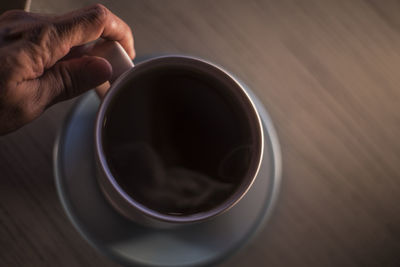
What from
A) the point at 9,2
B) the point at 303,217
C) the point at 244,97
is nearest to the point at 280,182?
the point at 303,217

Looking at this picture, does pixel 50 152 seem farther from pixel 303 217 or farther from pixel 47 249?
pixel 303 217

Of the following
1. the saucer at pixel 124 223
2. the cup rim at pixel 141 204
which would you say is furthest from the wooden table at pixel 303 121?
the cup rim at pixel 141 204

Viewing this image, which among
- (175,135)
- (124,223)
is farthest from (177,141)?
(124,223)

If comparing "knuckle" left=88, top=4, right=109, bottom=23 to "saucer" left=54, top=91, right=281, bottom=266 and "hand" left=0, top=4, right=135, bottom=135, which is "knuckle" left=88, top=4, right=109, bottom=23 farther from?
"saucer" left=54, top=91, right=281, bottom=266

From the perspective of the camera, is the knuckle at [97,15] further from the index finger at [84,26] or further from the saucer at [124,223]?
the saucer at [124,223]

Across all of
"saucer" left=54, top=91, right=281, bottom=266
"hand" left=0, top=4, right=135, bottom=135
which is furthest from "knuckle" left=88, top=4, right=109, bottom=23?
"saucer" left=54, top=91, right=281, bottom=266

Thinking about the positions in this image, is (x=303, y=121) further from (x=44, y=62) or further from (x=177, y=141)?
(x=44, y=62)
